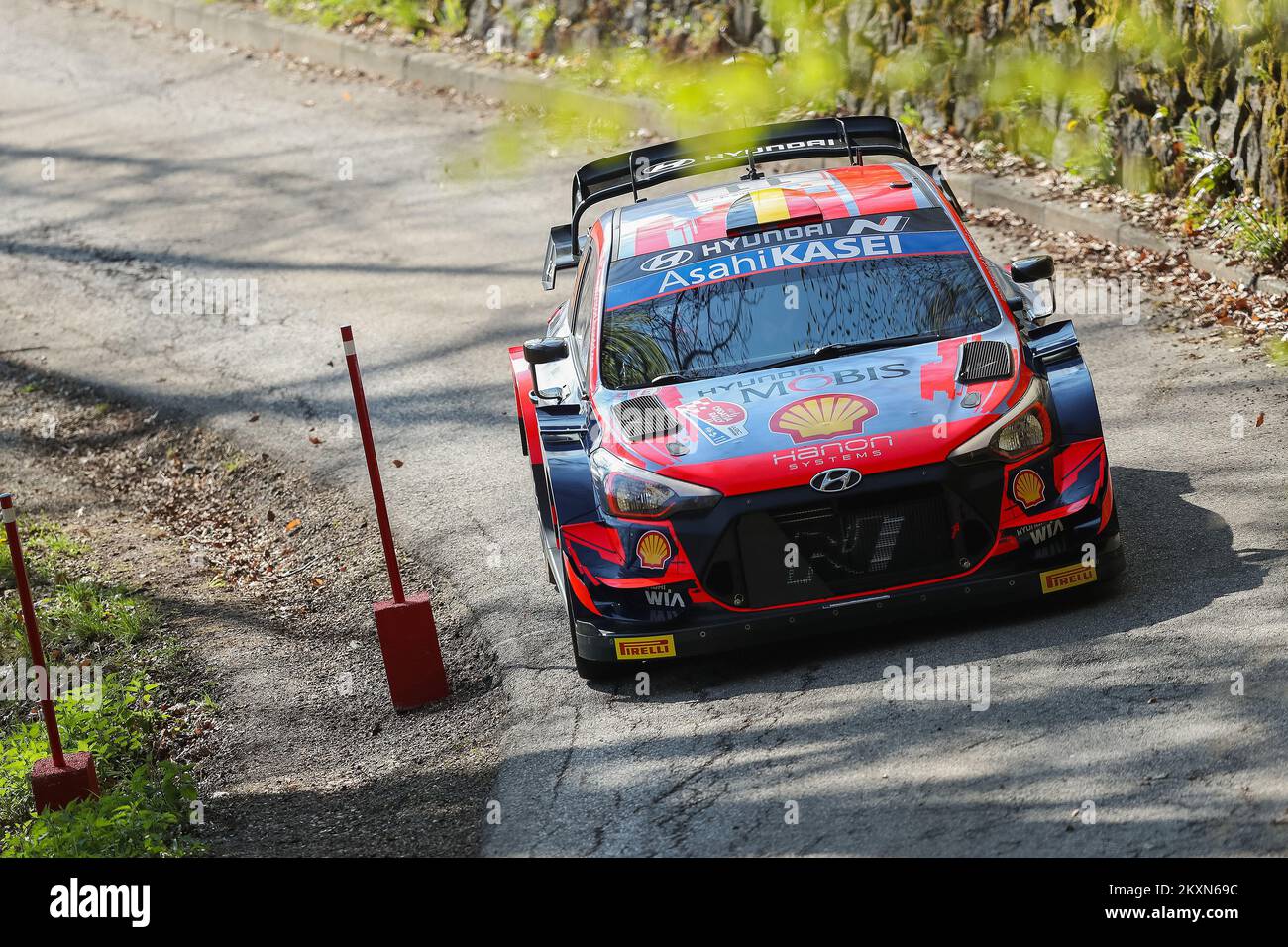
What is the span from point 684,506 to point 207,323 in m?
7.54

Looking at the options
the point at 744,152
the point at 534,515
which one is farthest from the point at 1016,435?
the point at 534,515

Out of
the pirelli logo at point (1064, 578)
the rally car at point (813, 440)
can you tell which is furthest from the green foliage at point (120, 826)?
the pirelli logo at point (1064, 578)

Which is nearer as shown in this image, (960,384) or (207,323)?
(960,384)

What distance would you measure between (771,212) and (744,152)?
54 cm

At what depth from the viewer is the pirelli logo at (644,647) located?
20.2ft

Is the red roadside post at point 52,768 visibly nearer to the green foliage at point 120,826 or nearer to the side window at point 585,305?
the green foliage at point 120,826

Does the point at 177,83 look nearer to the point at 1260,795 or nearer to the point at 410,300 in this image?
the point at 410,300

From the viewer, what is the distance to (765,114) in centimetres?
1480

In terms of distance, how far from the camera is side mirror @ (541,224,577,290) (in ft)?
26.5

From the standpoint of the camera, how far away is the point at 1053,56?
1248 cm

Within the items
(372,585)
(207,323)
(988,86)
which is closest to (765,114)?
(988,86)

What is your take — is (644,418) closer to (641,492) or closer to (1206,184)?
(641,492)

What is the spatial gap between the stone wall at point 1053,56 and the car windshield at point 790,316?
4.45m

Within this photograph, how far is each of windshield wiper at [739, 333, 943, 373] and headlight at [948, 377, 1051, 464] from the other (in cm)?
57
